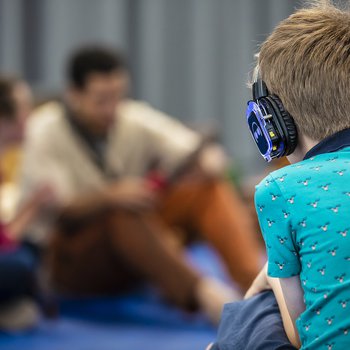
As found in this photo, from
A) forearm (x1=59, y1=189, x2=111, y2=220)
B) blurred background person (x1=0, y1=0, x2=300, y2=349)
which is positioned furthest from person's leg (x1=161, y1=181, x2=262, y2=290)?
blurred background person (x1=0, y1=0, x2=300, y2=349)

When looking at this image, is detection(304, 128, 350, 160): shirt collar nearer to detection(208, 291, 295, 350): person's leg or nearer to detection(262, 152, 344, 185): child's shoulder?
detection(262, 152, 344, 185): child's shoulder

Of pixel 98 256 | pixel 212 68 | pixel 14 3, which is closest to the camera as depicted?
pixel 98 256

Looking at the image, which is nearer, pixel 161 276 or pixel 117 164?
pixel 161 276

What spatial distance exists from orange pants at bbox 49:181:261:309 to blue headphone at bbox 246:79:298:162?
49.3 inches

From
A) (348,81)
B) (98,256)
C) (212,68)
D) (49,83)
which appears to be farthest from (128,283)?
(212,68)

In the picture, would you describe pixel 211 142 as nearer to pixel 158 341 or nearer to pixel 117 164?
pixel 117 164

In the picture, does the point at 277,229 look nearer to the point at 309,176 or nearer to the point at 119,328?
the point at 309,176

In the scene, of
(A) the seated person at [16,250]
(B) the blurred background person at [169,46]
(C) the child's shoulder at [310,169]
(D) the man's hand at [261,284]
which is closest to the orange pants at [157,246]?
(A) the seated person at [16,250]

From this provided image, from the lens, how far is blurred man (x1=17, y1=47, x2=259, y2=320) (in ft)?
7.52

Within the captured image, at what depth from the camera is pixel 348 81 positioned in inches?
36.5


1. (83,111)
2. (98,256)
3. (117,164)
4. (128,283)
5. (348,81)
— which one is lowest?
(128,283)

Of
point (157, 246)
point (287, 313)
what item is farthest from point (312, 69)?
point (157, 246)

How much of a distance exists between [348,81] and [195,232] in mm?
1853

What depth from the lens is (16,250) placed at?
2283 mm
